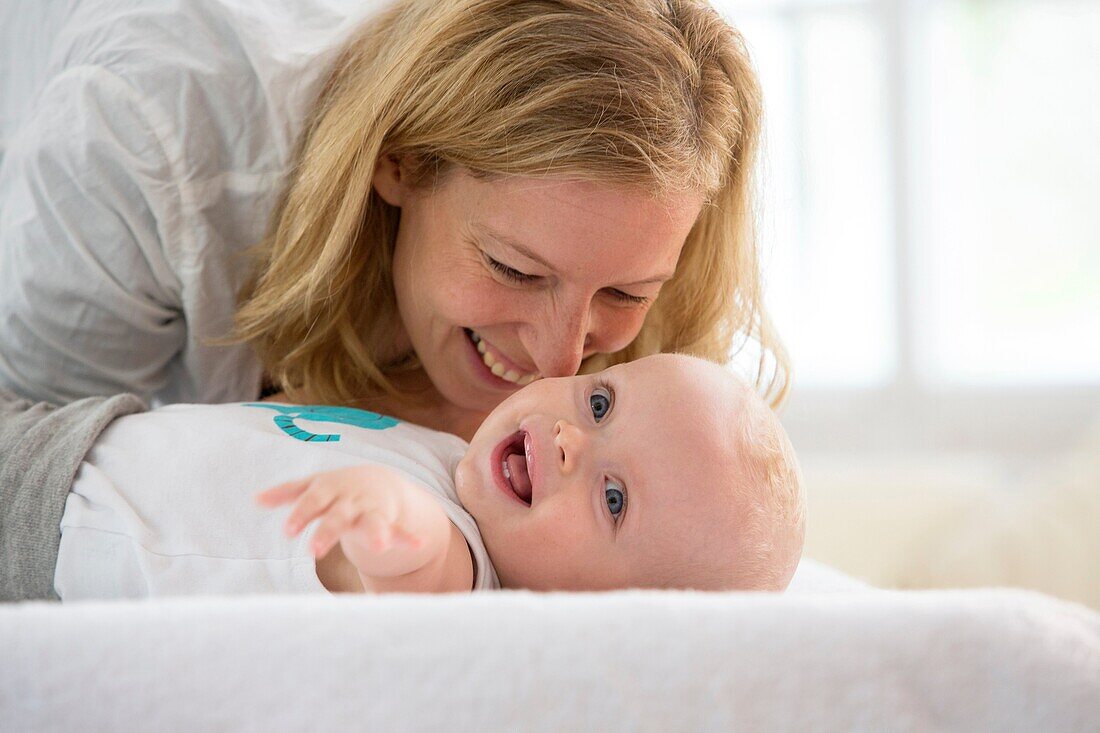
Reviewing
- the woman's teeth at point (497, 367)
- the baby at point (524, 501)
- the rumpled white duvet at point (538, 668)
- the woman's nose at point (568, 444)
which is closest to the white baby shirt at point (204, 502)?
the baby at point (524, 501)

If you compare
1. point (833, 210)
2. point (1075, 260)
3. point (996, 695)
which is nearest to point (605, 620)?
point (996, 695)

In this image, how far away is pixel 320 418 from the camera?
120 centimetres

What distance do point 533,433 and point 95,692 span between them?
553 mm

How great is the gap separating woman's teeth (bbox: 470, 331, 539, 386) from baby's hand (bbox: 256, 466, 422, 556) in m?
0.55

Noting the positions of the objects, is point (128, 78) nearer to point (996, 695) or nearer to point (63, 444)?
point (63, 444)

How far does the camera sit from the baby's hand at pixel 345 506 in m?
0.71

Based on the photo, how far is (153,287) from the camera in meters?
1.38

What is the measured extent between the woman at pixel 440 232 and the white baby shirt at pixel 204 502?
224 mm

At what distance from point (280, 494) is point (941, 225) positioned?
3.09 metres

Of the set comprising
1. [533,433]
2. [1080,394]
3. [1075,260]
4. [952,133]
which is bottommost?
[1080,394]

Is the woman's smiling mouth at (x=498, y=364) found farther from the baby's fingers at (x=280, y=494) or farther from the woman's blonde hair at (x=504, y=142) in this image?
the baby's fingers at (x=280, y=494)

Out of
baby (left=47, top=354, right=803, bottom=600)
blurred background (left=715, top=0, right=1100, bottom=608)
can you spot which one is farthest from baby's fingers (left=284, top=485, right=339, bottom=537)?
blurred background (left=715, top=0, right=1100, bottom=608)

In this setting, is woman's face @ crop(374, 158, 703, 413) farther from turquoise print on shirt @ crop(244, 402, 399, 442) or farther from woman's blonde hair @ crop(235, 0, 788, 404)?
turquoise print on shirt @ crop(244, 402, 399, 442)

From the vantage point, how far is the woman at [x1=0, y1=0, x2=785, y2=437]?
1164mm
